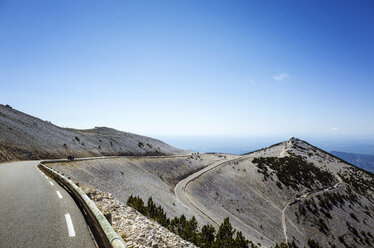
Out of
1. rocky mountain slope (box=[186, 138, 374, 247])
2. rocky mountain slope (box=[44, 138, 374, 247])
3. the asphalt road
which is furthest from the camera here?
rocky mountain slope (box=[186, 138, 374, 247])

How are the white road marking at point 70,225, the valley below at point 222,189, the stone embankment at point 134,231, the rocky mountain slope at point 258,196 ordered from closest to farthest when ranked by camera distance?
1. the white road marking at point 70,225
2. the stone embankment at point 134,231
3. the valley below at point 222,189
4. the rocky mountain slope at point 258,196

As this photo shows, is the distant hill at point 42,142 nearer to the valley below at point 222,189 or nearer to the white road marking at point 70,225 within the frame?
the valley below at point 222,189

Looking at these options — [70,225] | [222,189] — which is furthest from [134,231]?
[222,189]

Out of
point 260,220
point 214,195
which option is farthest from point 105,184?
point 260,220

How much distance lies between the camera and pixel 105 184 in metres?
29.2

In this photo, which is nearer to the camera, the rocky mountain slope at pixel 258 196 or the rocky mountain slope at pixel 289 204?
the rocky mountain slope at pixel 258 196

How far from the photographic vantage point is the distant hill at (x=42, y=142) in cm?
3891

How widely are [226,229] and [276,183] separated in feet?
140

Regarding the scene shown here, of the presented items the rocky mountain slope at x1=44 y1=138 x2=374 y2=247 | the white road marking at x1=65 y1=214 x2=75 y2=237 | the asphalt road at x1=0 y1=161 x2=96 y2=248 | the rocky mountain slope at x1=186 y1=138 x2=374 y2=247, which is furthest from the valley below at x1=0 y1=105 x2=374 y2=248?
the white road marking at x1=65 y1=214 x2=75 y2=237

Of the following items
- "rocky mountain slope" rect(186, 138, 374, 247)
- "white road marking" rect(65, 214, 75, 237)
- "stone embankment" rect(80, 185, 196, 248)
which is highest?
"white road marking" rect(65, 214, 75, 237)

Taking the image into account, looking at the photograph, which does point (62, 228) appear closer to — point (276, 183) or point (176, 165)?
point (176, 165)

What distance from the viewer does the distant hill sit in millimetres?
38906

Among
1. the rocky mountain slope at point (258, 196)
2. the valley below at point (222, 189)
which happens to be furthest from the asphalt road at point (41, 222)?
the rocky mountain slope at point (258, 196)

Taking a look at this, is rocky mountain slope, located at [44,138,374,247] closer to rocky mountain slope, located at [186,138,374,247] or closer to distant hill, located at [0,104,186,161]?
rocky mountain slope, located at [186,138,374,247]
